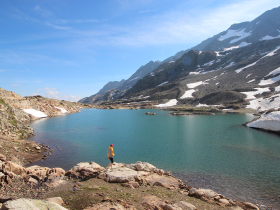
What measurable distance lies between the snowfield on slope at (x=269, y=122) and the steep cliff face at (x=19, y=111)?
66.6 m

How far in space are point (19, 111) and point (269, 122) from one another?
3377 inches

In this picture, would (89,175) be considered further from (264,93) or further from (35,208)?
(264,93)

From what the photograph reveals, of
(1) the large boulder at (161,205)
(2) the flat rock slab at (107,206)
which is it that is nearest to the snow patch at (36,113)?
(2) the flat rock slab at (107,206)

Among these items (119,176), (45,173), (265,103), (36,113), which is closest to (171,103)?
(265,103)

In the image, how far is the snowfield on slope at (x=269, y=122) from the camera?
158 feet

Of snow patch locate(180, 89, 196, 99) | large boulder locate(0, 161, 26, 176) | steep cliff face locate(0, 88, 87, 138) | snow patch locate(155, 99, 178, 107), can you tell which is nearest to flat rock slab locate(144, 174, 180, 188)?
large boulder locate(0, 161, 26, 176)

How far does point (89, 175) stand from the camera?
56.4 ft

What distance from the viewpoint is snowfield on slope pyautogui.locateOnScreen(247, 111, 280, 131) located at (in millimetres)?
48144

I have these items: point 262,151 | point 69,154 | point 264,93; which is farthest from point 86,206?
point 264,93

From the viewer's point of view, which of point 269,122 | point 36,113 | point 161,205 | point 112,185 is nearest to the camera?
point 161,205

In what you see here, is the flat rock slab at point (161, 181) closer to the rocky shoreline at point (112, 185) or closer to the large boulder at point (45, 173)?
the rocky shoreline at point (112, 185)

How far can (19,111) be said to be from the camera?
63469mm

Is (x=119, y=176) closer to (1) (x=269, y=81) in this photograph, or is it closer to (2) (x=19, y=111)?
(2) (x=19, y=111)

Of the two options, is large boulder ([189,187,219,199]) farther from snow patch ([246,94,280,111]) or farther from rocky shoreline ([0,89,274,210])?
snow patch ([246,94,280,111])
